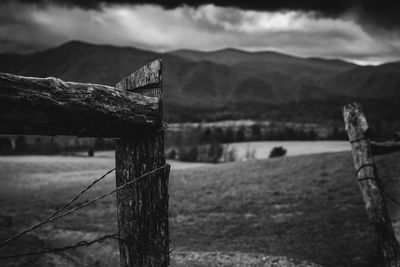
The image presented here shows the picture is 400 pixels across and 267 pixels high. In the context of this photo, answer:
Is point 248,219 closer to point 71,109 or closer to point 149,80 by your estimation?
point 149,80

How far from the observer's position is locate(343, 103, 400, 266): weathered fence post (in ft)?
13.4

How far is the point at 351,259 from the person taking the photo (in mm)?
6316

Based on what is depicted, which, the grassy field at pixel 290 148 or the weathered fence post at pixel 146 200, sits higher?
the weathered fence post at pixel 146 200

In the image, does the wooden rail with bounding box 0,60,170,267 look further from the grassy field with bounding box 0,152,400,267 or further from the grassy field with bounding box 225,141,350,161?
the grassy field with bounding box 225,141,350,161

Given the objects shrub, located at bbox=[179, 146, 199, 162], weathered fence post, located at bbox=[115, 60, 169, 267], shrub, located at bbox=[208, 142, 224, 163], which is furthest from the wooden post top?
shrub, located at bbox=[179, 146, 199, 162]

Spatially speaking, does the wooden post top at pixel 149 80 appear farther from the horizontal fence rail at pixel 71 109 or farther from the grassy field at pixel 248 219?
the grassy field at pixel 248 219

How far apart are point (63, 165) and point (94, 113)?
150ft

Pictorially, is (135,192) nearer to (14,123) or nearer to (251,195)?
(14,123)

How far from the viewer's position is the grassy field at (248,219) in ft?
25.1

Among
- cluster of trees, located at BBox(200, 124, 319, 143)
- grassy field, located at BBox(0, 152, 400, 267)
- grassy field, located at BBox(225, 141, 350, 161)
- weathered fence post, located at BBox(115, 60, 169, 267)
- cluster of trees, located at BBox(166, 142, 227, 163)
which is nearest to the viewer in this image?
weathered fence post, located at BBox(115, 60, 169, 267)

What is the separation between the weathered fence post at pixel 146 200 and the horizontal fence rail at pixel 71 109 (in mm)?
133

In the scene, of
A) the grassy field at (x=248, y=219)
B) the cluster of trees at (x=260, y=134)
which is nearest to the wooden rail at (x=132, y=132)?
the grassy field at (x=248, y=219)

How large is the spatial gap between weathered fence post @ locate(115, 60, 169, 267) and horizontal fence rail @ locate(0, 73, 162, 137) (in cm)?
13

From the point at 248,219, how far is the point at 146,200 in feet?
30.8
